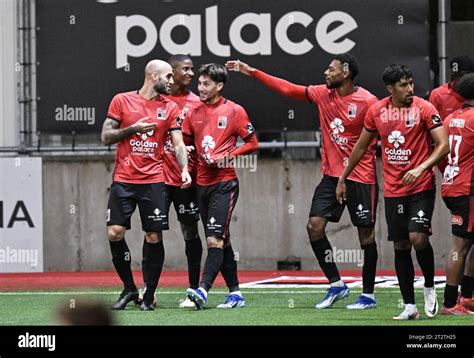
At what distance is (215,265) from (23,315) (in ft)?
6.02

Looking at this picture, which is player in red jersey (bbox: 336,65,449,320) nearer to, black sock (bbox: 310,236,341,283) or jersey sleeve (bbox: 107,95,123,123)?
black sock (bbox: 310,236,341,283)

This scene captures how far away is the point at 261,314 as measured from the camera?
420 inches

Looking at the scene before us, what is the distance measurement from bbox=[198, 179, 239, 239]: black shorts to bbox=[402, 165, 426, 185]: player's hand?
90.5 inches

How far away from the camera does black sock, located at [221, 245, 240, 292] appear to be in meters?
11.6

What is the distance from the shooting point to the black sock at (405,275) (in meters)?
9.95

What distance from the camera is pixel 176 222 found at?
54.3 feet

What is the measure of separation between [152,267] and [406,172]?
2706 millimetres

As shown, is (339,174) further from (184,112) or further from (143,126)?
(143,126)

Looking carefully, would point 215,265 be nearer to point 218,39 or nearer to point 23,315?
point 23,315

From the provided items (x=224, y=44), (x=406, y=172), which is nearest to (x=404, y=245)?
(x=406, y=172)

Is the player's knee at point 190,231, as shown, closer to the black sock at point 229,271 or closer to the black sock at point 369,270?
the black sock at point 229,271
